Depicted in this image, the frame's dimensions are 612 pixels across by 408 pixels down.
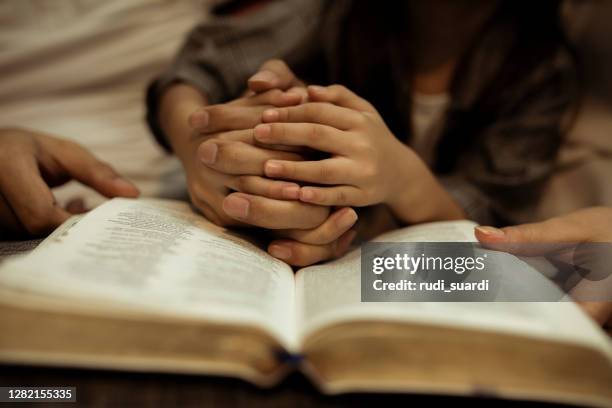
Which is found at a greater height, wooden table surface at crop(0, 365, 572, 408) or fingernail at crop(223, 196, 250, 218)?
fingernail at crop(223, 196, 250, 218)

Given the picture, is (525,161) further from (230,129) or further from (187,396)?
(187,396)

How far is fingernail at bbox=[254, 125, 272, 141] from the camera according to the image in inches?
17.5

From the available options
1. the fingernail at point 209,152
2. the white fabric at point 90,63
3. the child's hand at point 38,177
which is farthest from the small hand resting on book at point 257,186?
the white fabric at point 90,63

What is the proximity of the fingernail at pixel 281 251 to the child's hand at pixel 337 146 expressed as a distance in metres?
0.06

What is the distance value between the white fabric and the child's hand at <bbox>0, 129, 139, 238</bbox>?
0.22 meters

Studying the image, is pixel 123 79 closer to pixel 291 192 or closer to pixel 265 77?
pixel 265 77

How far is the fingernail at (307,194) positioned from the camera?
0.43 m

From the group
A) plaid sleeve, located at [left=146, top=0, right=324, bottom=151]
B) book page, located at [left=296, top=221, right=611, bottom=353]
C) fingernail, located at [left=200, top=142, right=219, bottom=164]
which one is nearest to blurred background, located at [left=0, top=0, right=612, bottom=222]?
plaid sleeve, located at [left=146, top=0, right=324, bottom=151]

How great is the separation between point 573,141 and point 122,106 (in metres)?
0.83

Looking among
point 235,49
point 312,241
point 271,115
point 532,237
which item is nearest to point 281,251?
point 312,241

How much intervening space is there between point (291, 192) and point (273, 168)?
29mm

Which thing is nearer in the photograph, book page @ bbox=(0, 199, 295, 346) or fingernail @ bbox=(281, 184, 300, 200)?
book page @ bbox=(0, 199, 295, 346)

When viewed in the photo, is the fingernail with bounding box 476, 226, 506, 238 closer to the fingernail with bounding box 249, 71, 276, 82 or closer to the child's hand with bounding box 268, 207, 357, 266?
the child's hand with bounding box 268, 207, 357, 266

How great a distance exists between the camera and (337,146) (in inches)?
17.4
